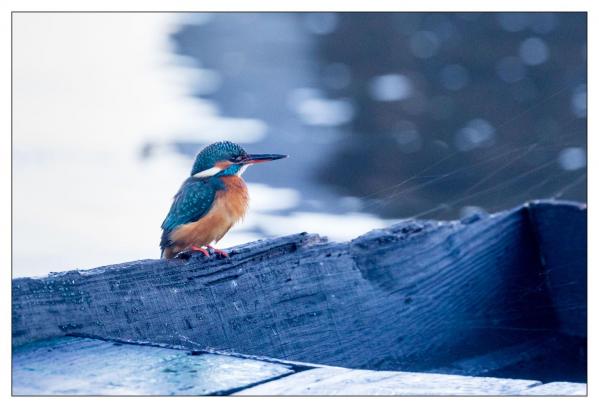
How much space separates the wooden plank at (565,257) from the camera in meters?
2.42

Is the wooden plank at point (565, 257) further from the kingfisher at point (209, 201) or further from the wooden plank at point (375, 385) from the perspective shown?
the kingfisher at point (209, 201)

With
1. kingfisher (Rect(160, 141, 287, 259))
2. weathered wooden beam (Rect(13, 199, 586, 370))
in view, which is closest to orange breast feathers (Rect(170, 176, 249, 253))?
kingfisher (Rect(160, 141, 287, 259))

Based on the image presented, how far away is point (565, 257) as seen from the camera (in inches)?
96.1

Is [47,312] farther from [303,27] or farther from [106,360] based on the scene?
[303,27]

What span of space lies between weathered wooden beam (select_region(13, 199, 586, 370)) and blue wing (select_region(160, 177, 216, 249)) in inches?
25.1

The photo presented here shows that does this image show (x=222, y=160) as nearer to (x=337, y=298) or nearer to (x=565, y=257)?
(x=337, y=298)

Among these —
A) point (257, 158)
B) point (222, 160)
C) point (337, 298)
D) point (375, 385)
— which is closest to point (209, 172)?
point (222, 160)

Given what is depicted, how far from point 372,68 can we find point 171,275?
3.69m

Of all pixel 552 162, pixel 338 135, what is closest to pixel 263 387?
pixel 552 162

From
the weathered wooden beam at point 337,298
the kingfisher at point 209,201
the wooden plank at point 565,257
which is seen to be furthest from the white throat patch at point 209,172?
the wooden plank at point 565,257

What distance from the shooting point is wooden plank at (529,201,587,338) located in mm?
2424

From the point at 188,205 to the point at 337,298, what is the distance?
0.81 metres

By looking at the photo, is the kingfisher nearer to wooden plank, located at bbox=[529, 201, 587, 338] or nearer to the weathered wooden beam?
the weathered wooden beam

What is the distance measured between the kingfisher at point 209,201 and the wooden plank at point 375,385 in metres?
0.98
